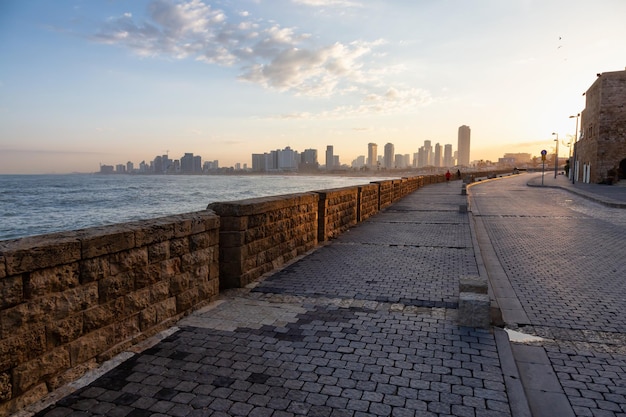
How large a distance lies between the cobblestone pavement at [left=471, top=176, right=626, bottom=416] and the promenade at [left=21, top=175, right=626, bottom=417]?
0.02m

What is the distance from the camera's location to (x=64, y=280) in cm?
385

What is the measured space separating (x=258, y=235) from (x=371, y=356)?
3.77m

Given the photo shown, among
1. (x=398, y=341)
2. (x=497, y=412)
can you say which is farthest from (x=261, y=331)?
(x=497, y=412)

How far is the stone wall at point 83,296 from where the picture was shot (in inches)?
134

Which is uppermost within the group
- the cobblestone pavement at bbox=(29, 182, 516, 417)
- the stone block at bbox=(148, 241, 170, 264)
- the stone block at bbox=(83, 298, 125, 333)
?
the stone block at bbox=(148, 241, 170, 264)

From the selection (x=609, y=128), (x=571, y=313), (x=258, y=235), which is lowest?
(x=571, y=313)

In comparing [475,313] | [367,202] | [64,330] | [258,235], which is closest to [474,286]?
[475,313]

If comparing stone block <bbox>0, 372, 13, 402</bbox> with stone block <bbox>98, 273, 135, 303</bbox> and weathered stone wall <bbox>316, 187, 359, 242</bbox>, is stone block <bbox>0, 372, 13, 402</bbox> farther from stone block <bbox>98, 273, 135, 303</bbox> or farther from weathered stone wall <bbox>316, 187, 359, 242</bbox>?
weathered stone wall <bbox>316, 187, 359, 242</bbox>

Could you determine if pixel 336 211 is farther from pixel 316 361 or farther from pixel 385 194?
pixel 385 194

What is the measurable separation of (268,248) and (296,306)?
2240mm

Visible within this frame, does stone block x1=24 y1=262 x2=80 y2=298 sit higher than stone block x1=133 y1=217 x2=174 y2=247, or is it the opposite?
stone block x1=133 y1=217 x2=174 y2=247

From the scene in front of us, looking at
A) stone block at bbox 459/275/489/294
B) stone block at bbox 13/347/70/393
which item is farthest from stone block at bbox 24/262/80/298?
stone block at bbox 459/275/489/294

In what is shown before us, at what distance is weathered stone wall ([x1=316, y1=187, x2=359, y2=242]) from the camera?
11462mm

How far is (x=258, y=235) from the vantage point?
762 cm
